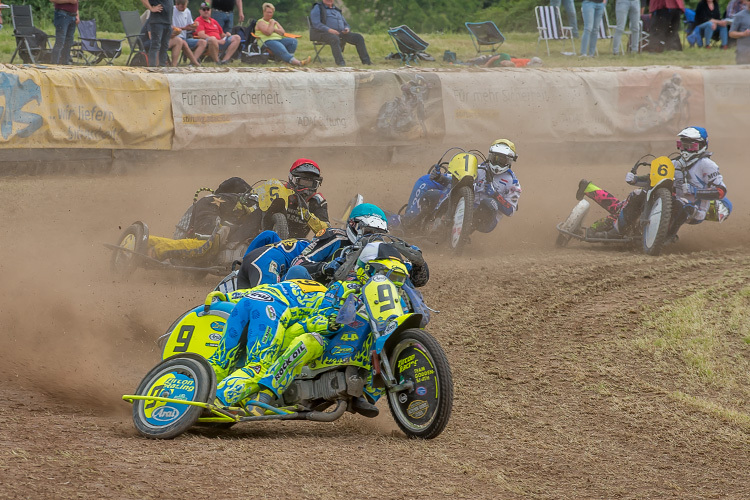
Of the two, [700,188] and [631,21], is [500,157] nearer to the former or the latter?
[700,188]

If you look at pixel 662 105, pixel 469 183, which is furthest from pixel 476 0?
pixel 469 183

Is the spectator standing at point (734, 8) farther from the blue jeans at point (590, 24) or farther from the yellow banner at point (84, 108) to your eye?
the yellow banner at point (84, 108)

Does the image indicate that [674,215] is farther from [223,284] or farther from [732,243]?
[223,284]

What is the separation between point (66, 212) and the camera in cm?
1567

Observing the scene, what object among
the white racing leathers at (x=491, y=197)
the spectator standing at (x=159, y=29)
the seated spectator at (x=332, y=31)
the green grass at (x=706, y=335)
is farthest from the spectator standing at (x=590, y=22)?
the green grass at (x=706, y=335)

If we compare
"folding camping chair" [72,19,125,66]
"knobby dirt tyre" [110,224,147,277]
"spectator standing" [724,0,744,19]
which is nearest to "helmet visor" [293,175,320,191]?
"knobby dirt tyre" [110,224,147,277]

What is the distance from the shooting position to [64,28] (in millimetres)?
18359

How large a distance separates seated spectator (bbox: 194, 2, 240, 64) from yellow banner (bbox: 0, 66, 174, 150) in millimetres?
3390

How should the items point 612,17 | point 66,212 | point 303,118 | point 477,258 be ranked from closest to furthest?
point 477,258
point 66,212
point 303,118
point 612,17

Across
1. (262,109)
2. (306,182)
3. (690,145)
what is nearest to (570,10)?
(262,109)

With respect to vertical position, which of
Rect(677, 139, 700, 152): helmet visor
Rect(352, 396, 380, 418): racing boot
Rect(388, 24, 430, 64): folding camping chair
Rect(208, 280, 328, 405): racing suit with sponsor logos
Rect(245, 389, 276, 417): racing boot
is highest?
Rect(388, 24, 430, 64): folding camping chair

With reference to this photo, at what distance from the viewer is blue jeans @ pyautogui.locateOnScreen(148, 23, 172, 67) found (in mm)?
19062

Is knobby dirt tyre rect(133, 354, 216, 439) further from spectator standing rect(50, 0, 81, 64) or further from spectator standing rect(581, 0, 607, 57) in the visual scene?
spectator standing rect(581, 0, 607, 57)

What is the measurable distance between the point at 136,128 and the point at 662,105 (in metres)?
12.3
